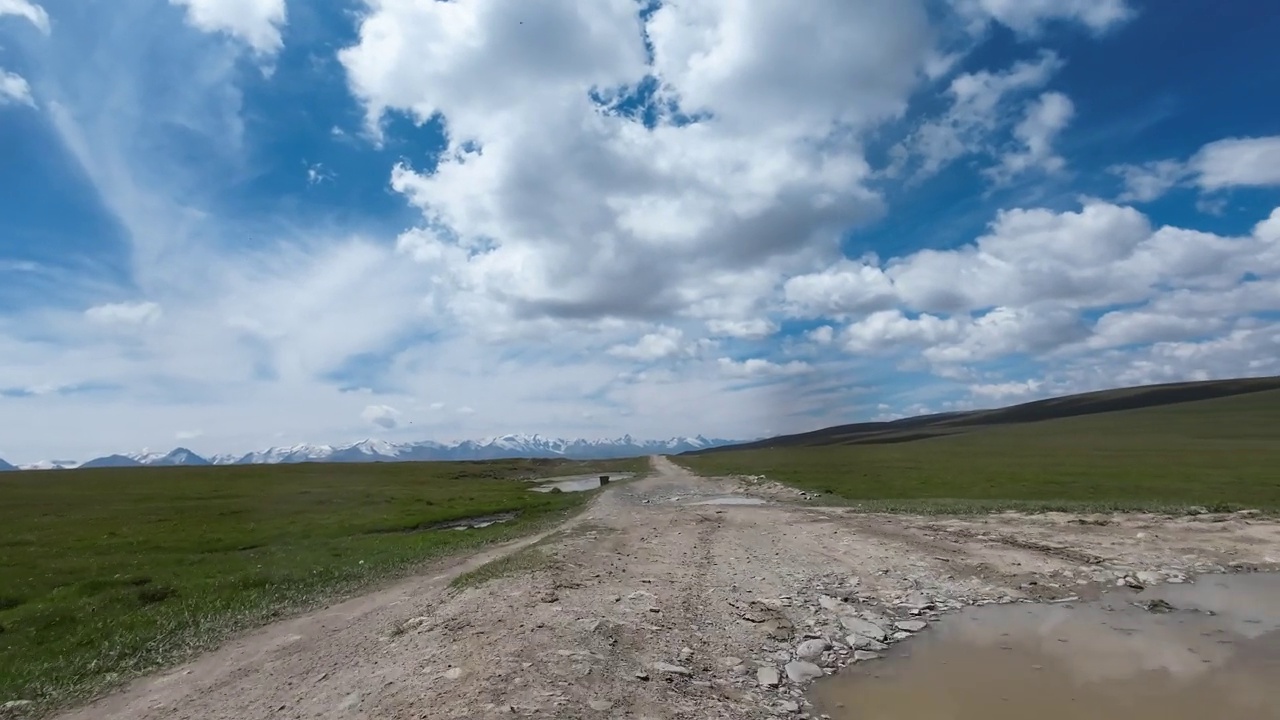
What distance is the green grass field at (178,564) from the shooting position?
1620cm

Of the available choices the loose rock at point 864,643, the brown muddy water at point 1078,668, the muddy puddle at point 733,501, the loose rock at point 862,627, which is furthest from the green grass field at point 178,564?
the brown muddy water at point 1078,668

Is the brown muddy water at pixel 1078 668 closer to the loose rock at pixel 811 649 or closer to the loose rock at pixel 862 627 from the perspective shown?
the loose rock at pixel 862 627

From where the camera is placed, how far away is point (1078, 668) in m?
11.6

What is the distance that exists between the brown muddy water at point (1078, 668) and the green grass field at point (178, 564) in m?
16.0

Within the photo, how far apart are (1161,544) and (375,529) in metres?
40.5

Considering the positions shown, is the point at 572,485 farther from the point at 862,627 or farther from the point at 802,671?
the point at 802,671

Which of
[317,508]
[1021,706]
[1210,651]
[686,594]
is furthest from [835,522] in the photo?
[317,508]

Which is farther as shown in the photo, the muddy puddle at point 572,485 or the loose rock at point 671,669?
the muddy puddle at point 572,485

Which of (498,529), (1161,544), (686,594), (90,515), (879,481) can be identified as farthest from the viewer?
(879,481)

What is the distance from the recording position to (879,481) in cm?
5834

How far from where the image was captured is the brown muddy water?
32.6ft

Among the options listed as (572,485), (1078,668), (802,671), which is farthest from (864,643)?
(572,485)

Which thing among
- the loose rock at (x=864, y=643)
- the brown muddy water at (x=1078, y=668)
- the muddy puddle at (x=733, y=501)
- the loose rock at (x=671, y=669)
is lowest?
the brown muddy water at (x=1078, y=668)

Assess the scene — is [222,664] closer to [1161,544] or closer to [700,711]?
[700,711]
